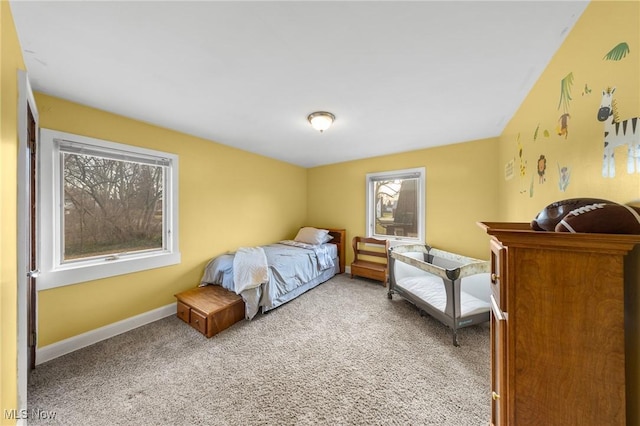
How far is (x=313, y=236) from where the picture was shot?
3.95 meters

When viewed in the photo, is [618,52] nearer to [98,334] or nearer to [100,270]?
[100,270]

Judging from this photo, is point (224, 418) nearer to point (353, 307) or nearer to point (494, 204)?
point (353, 307)

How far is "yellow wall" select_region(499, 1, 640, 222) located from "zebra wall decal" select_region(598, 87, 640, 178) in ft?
0.08

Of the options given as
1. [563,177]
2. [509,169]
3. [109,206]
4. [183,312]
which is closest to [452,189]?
[509,169]

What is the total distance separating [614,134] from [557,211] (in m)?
0.44

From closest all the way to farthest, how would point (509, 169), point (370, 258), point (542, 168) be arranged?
point (542, 168) < point (509, 169) < point (370, 258)

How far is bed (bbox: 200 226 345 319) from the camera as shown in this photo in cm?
243

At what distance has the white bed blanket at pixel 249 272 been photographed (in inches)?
94.0

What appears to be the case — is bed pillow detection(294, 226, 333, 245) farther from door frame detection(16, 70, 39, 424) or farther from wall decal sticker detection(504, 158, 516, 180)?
door frame detection(16, 70, 39, 424)

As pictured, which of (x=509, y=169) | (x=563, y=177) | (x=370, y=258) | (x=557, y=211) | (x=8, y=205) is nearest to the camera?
(x=557, y=211)

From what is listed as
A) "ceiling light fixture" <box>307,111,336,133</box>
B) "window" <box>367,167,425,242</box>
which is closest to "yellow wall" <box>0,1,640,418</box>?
"window" <box>367,167,425,242</box>

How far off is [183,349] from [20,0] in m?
2.43

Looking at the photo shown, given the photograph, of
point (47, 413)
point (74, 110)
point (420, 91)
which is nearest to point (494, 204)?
point (420, 91)

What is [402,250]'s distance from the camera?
3.10m
